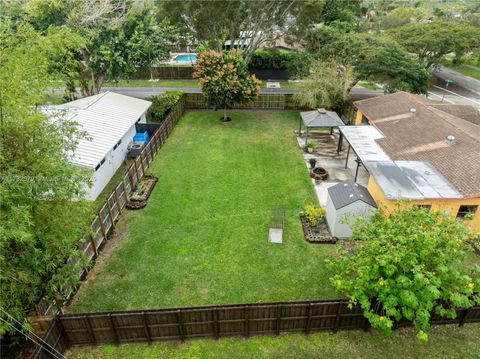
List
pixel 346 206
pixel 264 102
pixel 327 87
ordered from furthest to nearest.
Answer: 1. pixel 264 102
2. pixel 327 87
3. pixel 346 206

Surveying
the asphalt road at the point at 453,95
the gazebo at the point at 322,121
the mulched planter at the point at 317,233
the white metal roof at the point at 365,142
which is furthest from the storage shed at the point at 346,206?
the asphalt road at the point at 453,95

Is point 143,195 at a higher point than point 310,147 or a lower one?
lower

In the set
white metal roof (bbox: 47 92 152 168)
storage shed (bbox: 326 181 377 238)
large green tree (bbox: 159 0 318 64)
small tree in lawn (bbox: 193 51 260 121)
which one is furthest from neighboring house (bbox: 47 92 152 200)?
storage shed (bbox: 326 181 377 238)

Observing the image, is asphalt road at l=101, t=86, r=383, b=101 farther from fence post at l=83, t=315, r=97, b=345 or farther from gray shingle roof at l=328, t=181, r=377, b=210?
fence post at l=83, t=315, r=97, b=345

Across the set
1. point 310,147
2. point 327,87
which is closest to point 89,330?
point 310,147

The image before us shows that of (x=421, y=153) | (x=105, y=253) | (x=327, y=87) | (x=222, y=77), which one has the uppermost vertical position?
(x=222, y=77)

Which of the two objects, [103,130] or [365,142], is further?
[103,130]


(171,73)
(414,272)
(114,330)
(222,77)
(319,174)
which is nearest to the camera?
(414,272)

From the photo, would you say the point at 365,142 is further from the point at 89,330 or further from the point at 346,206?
the point at 89,330
